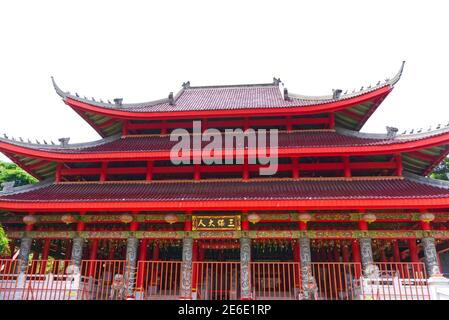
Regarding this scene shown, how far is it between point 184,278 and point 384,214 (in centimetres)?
792

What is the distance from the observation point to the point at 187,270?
1395 cm

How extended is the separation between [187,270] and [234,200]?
128 inches

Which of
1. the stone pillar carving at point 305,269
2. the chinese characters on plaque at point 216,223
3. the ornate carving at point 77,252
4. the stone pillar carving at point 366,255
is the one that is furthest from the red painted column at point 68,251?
the stone pillar carving at point 366,255

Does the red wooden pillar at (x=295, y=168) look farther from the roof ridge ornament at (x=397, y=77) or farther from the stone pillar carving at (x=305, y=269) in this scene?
the roof ridge ornament at (x=397, y=77)

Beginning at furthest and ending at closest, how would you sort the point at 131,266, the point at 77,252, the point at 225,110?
1. the point at 225,110
2. the point at 77,252
3. the point at 131,266

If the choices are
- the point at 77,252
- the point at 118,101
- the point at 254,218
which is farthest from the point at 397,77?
the point at 77,252

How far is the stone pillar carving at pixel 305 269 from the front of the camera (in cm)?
1306

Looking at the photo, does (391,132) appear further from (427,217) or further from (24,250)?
(24,250)

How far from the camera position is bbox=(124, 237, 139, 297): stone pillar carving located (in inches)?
536

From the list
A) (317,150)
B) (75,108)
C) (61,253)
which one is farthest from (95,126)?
(317,150)

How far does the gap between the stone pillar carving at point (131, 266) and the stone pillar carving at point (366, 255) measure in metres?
8.42
